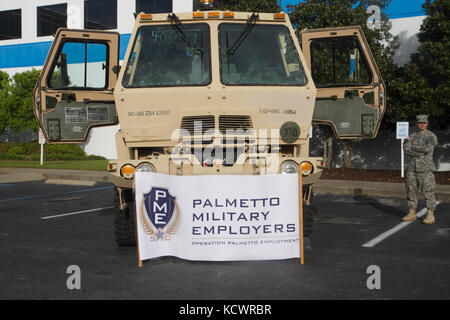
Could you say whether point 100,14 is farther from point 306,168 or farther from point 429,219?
point 306,168

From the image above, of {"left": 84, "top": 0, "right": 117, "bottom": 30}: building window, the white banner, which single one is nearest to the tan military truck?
the white banner

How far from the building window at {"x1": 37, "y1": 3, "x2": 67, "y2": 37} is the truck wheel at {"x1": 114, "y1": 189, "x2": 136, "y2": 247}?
100 feet

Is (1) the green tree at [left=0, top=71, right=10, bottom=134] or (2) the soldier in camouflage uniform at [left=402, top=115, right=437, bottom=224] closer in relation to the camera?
(2) the soldier in camouflage uniform at [left=402, top=115, right=437, bottom=224]

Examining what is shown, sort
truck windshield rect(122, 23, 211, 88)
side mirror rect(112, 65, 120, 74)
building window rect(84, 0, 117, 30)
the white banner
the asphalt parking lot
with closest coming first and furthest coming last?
the asphalt parking lot
the white banner
truck windshield rect(122, 23, 211, 88)
side mirror rect(112, 65, 120, 74)
building window rect(84, 0, 117, 30)

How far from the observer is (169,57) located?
6301 millimetres

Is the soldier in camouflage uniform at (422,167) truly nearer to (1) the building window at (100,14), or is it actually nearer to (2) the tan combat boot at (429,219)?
(2) the tan combat boot at (429,219)

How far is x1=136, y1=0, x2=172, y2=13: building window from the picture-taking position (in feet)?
103

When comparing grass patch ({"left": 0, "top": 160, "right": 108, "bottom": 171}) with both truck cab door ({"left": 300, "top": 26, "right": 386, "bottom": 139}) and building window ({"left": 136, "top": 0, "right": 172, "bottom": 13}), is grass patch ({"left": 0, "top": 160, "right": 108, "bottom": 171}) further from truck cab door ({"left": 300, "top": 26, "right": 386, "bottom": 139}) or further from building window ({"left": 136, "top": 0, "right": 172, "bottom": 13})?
truck cab door ({"left": 300, "top": 26, "right": 386, "bottom": 139})

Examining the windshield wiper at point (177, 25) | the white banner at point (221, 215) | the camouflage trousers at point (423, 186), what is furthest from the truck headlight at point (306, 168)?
the camouflage trousers at point (423, 186)

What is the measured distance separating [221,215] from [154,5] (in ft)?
94.0

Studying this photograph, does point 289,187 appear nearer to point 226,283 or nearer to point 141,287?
point 226,283

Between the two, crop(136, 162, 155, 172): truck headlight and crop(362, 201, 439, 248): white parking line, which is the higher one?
crop(136, 162, 155, 172): truck headlight

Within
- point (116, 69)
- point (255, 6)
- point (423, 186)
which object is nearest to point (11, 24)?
point (255, 6)
